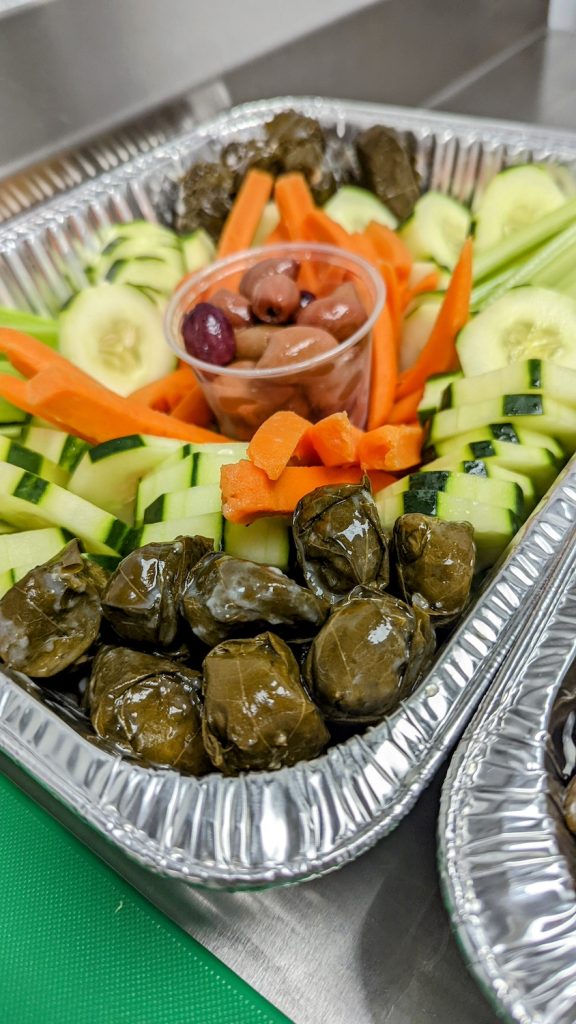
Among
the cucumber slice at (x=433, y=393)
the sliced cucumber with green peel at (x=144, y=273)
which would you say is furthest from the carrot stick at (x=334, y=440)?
the sliced cucumber with green peel at (x=144, y=273)

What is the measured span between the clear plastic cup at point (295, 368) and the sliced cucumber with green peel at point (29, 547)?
0.66 metres

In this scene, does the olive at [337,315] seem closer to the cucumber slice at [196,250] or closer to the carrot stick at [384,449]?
the carrot stick at [384,449]

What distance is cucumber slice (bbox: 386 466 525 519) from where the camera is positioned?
1.70 meters

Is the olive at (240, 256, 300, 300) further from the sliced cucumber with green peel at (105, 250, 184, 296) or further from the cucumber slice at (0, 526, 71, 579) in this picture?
the cucumber slice at (0, 526, 71, 579)

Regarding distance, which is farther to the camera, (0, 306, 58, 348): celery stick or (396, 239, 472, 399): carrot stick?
(0, 306, 58, 348): celery stick

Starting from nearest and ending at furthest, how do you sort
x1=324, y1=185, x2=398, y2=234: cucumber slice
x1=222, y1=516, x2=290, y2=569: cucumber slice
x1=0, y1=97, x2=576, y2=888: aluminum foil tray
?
x1=0, y1=97, x2=576, y2=888: aluminum foil tray
x1=222, y1=516, x2=290, y2=569: cucumber slice
x1=324, y1=185, x2=398, y2=234: cucumber slice

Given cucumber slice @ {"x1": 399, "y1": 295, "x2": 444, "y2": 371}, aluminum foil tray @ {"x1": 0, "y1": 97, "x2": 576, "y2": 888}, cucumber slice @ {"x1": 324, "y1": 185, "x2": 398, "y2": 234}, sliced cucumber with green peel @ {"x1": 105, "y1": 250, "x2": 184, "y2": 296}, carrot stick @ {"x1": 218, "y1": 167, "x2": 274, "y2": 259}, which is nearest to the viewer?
aluminum foil tray @ {"x1": 0, "y1": 97, "x2": 576, "y2": 888}

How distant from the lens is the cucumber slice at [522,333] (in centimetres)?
211

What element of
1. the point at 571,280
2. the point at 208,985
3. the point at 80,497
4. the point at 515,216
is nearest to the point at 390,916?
the point at 208,985

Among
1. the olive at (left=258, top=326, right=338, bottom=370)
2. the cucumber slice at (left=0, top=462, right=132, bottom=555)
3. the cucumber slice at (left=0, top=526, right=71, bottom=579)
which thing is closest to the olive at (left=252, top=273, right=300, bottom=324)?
the olive at (left=258, top=326, right=338, bottom=370)

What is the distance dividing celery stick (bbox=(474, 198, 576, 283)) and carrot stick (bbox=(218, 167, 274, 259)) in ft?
2.90

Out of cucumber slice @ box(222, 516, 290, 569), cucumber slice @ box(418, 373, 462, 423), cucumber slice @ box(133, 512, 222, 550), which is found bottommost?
cucumber slice @ box(222, 516, 290, 569)

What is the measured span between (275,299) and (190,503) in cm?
72

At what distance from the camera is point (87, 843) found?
1590mm
